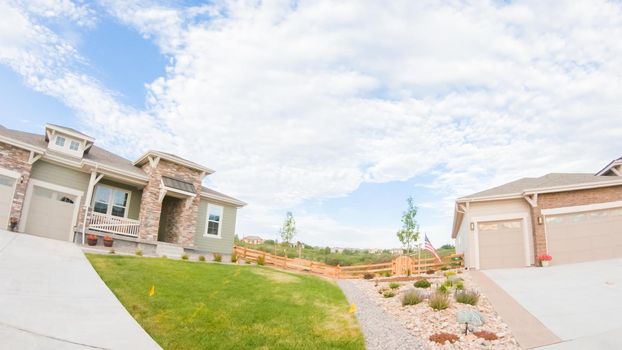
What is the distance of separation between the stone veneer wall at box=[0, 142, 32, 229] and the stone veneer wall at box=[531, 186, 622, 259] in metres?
24.9

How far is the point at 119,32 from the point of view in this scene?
48.8ft

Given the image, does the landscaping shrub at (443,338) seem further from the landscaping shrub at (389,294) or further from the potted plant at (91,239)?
the potted plant at (91,239)

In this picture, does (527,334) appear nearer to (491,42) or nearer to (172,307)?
(172,307)

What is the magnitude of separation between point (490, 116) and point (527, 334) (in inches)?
476

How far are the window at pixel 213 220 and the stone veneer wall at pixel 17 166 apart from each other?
30.9 ft

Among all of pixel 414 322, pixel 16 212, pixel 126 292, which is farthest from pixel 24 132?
pixel 414 322

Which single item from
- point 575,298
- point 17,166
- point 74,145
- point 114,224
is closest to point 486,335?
point 575,298

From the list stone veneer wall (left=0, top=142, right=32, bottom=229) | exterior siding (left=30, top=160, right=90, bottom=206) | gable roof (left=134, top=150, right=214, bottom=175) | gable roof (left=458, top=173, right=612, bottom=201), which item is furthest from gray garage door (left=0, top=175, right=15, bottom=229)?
gable roof (left=458, top=173, right=612, bottom=201)

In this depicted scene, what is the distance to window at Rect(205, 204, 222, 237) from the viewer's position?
23.4 metres

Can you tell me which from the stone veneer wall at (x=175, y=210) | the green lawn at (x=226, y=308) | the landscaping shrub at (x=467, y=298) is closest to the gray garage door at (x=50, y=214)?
the stone veneer wall at (x=175, y=210)

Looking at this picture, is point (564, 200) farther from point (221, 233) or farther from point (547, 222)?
point (221, 233)

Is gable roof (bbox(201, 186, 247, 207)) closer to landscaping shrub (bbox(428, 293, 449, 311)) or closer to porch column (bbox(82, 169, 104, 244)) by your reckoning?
porch column (bbox(82, 169, 104, 244))

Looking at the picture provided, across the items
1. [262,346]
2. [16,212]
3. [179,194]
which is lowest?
[262,346]

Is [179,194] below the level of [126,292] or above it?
above
